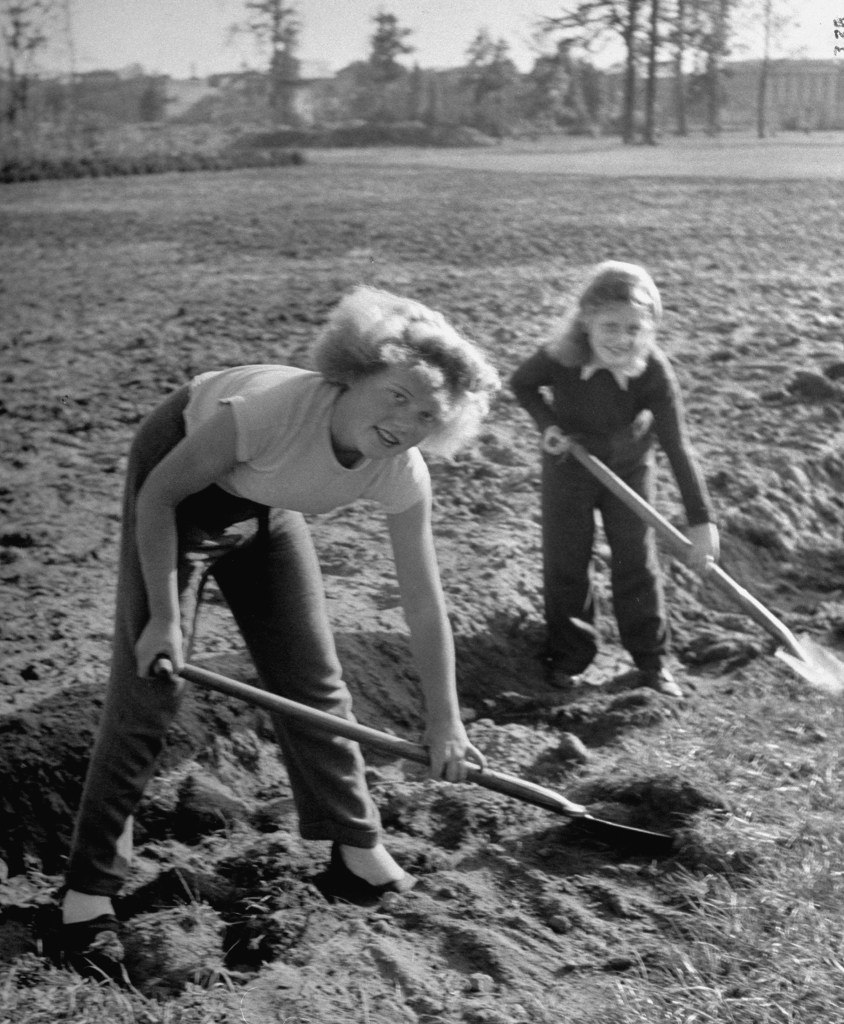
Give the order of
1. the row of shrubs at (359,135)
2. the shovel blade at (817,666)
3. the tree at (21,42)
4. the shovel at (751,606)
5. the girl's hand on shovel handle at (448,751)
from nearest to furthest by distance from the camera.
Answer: the girl's hand on shovel handle at (448,751) < the shovel at (751,606) < the shovel blade at (817,666) < the tree at (21,42) < the row of shrubs at (359,135)

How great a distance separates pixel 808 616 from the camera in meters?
4.98

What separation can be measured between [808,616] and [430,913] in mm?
2526

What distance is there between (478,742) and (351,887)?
2.76ft

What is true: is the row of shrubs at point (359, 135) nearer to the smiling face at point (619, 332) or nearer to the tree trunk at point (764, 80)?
the tree trunk at point (764, 80)

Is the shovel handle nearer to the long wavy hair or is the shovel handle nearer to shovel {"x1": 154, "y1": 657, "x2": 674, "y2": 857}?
shovel {"x1": 154, "y1": 657, "x2": 674, "y2": 857}

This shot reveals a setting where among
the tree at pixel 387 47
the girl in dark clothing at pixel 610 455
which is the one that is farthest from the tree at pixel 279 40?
the girl in dark clothing at pixel 610 455

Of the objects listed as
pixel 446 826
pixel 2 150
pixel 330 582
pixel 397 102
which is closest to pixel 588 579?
pixel 330 582

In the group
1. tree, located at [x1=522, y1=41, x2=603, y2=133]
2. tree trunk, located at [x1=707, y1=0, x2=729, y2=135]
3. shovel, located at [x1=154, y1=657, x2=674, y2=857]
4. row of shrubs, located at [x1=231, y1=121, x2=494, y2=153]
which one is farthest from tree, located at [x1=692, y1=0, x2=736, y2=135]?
shovel, located at [x1=154, y1=657, x2=674, y2=857]

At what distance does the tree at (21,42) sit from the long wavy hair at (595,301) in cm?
412

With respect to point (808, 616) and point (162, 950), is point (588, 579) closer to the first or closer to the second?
point (808, 616)

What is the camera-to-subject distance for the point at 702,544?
3.99 metres

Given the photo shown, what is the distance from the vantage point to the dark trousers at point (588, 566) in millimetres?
4094

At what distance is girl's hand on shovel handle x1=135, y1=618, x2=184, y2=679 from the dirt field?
609mm

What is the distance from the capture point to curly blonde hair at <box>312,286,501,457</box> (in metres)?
2.48
